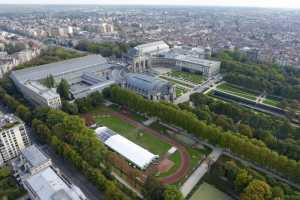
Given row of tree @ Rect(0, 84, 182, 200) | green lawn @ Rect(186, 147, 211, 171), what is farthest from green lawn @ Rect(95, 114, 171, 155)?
row of tree @ Rect(0, 84, 182, 200)

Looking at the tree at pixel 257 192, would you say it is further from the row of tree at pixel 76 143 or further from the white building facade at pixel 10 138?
the white building facade at pixel 10 138

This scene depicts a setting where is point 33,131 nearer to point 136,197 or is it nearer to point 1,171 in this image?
point 1,171

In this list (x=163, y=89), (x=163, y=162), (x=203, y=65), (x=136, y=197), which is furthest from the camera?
(x=203, y=65)

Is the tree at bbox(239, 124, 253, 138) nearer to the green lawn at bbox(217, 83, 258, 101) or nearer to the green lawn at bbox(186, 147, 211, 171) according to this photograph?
the green lawn at bbox(186, 147, 211, 171)

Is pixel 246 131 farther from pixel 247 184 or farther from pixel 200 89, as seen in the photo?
pixel 200 89

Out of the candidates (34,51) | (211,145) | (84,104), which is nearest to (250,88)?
(211,145)
